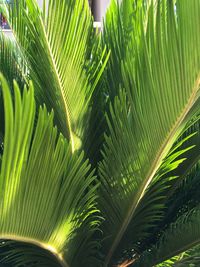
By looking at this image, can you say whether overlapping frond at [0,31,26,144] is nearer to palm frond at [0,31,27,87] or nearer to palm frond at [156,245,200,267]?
palm frond at [0,31,27,87]

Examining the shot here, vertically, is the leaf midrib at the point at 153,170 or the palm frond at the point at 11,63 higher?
the palm frond at the point at 11,63

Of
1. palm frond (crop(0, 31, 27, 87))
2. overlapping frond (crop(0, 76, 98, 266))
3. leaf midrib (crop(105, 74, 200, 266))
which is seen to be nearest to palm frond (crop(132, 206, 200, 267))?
leaf midrib (crop(105, 74, 200, 266))

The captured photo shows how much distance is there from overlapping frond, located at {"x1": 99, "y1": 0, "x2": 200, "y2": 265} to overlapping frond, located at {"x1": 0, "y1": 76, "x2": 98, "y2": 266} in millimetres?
123

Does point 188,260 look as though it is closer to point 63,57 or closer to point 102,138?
point 102,138

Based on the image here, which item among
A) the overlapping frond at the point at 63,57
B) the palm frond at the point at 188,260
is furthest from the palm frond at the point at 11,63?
the palm frond at the point at 188,260

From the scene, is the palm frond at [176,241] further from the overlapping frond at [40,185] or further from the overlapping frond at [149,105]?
the overlapping frond at [40,185]

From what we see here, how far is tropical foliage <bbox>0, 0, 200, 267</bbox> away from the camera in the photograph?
3.83 feet

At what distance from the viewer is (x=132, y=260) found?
5.86 ft

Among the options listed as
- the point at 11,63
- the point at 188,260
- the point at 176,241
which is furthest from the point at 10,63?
the point at 188,260

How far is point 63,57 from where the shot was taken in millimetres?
1565

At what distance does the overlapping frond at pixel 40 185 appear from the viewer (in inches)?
38.3

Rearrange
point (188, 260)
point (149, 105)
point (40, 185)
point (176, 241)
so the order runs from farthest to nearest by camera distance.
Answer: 1. point (176, 241)
2. point (188, 260)
3. point (149, 105)
4. point (40, 185)

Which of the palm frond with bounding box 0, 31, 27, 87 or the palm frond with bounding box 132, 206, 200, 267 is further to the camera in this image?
the palm frond with bounding box 0, 31, 27, 87

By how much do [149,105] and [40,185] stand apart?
40 centimetres
